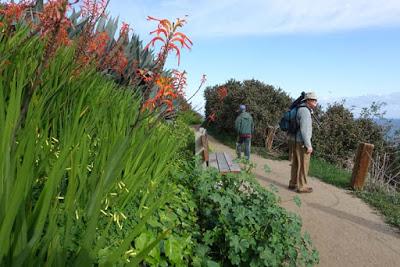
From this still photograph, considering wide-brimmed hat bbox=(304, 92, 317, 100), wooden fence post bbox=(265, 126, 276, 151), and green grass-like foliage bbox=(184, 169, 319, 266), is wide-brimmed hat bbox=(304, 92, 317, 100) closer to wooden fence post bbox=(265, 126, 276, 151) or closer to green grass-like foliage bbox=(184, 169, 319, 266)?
green grass-like foliage bbox=(184, 169, 319, 266)

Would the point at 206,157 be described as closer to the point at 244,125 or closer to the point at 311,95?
the point at 311,95

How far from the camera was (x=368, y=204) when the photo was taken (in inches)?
314

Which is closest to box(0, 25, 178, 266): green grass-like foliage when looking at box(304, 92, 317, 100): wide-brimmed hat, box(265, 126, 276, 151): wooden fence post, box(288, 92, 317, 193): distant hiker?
box(288, 92, 317, 193): distant hiker

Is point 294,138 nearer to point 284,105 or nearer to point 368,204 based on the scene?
point 368,204

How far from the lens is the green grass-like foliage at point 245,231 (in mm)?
3395

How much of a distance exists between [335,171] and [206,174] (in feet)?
25.7

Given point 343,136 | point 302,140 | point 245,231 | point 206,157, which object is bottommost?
point 245,231

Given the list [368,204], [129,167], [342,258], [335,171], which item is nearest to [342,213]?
[368,204]

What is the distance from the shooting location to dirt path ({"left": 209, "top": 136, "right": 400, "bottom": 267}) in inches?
198

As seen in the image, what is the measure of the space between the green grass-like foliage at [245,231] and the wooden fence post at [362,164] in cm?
553

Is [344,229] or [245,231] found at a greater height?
[245,231]

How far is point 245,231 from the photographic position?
352 centimetres

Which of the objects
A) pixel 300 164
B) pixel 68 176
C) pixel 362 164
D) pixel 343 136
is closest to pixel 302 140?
pixel 300 164

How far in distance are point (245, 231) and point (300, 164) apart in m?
4.79
